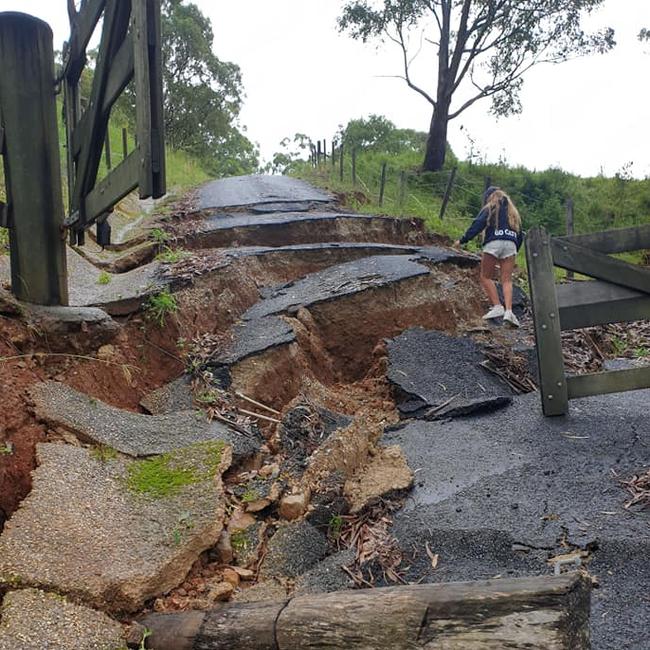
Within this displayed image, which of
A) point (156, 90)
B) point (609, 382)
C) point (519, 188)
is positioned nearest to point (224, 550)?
point (156, 90)

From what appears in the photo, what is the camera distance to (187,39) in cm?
3041

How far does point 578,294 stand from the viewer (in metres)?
4.80

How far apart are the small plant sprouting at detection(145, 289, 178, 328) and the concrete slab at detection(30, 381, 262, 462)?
128 centimetres

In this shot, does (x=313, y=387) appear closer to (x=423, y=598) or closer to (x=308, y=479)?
(x=308, y=479)

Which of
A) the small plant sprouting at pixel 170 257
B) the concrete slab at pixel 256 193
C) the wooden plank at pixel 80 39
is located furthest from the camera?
the concrete slab at pixel 256 193

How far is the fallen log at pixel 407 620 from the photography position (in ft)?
6.81

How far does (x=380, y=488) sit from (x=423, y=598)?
175cm

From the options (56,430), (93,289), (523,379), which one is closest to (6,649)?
(56,430)

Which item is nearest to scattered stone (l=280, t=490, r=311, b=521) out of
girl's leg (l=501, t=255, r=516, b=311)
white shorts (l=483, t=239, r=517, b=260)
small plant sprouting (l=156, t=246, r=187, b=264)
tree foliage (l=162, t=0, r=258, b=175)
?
small plant sprouting (l=156, t=246, r=187, b=264)

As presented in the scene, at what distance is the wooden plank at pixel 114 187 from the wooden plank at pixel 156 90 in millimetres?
158

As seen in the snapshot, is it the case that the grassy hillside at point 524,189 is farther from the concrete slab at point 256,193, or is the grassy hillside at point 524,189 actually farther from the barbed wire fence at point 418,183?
the concrete slab at point 256,193

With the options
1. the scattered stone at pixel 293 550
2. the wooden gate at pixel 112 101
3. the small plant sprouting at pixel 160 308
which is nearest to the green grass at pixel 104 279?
the small plant sprouting at pixel 160 308

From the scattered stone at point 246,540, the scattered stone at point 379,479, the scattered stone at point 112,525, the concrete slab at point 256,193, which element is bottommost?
the scattered stone at point 246,540

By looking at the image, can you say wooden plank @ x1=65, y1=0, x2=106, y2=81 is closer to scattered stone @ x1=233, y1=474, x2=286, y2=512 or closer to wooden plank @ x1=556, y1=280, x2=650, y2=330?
scattered stone @ x1=233, y1=474, x2=286, y2=512
